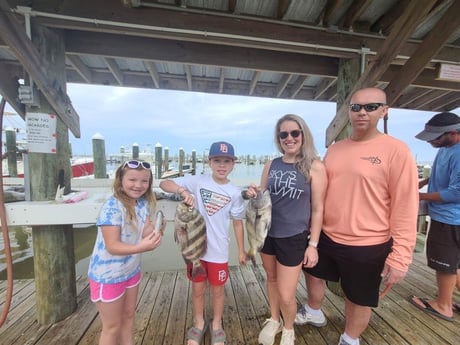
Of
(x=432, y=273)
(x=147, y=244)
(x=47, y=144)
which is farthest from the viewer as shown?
(x=432, y=273)

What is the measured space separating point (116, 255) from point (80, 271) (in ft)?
15.0

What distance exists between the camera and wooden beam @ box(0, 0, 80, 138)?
171cm

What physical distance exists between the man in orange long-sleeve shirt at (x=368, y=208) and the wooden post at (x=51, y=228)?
257cm

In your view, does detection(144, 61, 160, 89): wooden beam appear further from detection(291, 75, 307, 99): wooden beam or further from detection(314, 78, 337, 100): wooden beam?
detection(314, 78, 337, 100): wooden beam

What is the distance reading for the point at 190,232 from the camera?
1815 mm

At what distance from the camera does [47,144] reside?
2.24 metres

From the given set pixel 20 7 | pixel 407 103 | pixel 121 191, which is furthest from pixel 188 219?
pixel 407 103

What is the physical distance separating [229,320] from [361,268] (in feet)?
4.83

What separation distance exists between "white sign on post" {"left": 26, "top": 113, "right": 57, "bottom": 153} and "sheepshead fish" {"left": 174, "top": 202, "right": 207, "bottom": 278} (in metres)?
1.52

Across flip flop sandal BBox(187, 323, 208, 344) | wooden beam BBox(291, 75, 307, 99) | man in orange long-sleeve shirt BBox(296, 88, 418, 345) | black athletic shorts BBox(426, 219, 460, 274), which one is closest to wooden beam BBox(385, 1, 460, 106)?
man in orange long-sleeve shirt BBox(296, 88, 418, 345)

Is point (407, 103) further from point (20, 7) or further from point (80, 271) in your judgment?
point (80, 271)

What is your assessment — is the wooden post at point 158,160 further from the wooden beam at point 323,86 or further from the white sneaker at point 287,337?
the white sneaker at point 287,337

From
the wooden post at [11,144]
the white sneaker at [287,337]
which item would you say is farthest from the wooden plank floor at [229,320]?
the wooden post at [11,144]

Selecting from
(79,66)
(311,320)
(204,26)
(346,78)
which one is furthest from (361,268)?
(79,66)
